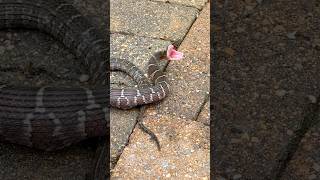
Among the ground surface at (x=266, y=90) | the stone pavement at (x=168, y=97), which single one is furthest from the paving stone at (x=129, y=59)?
the ground surface at (x=266, y=90)

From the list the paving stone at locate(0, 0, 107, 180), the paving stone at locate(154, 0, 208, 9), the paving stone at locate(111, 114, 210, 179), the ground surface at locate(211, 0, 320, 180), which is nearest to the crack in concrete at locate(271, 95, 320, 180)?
the ground surface at locate(211, 0, 320, 180)

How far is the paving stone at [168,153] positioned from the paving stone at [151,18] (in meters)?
1.22

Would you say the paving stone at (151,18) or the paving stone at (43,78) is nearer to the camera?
the paving stone at (43,78)

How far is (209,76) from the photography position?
20.1 ft

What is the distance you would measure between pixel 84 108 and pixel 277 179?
4.93 feet

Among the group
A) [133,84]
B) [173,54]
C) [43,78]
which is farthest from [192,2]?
[43,78]

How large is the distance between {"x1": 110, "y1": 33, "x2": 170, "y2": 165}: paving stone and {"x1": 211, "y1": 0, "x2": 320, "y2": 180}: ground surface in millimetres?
639

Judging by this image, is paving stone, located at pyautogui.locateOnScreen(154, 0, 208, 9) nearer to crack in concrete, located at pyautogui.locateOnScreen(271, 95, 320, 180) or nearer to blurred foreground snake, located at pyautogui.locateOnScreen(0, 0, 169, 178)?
blurred foreground snake, located at pyautogui.locateOnScreen(0, 0, 169, 178)

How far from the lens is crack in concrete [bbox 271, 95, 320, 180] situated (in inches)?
205

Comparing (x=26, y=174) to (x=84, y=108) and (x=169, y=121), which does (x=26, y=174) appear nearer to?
(x=84, y=108)

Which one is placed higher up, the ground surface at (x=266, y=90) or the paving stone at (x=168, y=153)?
the ground surface at (x=266, y=90)

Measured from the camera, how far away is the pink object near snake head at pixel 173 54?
6.25 m

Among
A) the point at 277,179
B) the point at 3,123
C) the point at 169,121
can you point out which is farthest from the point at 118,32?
the point at 277,179

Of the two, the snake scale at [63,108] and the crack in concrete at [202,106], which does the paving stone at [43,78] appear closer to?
the snake scale at [63,108]
